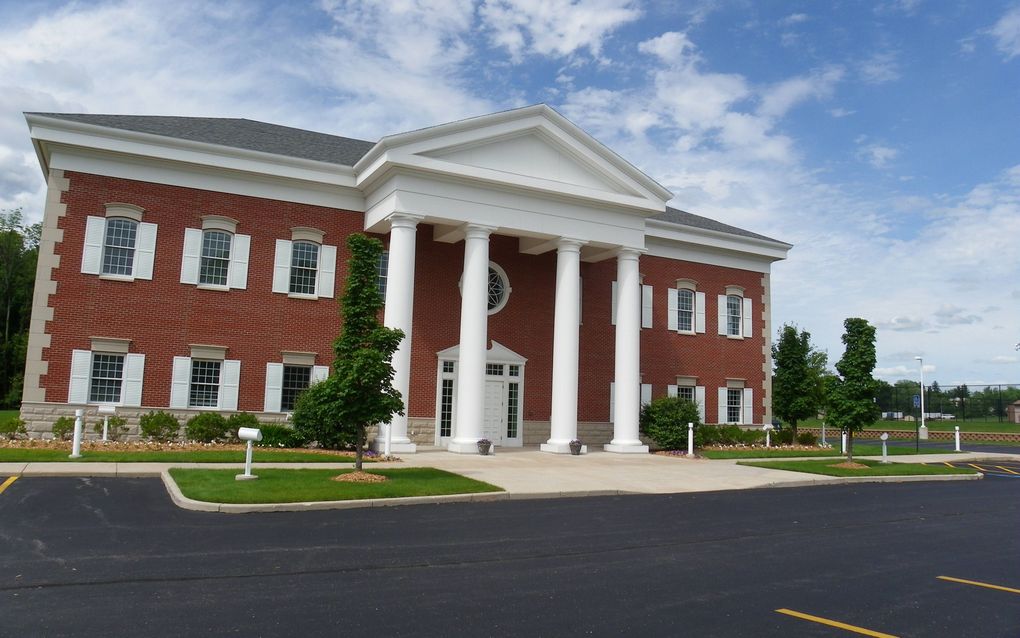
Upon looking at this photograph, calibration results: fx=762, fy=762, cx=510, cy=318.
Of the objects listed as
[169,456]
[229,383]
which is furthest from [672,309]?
[169,456]

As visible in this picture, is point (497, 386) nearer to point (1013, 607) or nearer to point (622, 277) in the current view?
point (622, 277)

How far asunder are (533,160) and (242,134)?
32.6ft

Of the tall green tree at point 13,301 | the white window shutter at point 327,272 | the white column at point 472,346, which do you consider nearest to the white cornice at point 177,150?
the white window shutter at point 327,272

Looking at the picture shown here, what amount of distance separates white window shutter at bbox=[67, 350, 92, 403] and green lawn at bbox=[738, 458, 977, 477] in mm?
19602

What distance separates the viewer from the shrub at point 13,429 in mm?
20688

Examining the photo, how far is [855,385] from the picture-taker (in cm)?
2309

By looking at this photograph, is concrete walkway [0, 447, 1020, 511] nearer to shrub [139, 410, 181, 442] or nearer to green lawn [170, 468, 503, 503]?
green lawn [170, 468, 503, 503]

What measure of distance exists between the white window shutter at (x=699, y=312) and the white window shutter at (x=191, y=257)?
19571mm

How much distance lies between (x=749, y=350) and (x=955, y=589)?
25938 mm

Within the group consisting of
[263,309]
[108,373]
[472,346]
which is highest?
[263,309]

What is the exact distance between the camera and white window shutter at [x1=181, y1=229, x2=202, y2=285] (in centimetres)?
2331

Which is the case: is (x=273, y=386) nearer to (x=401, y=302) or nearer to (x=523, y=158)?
(x=401, y=302)

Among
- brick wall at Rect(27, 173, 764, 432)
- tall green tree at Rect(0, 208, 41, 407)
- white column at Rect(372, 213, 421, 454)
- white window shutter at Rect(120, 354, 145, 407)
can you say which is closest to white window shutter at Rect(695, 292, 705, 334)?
brick wall at Rect(27, 173, 764, 432)

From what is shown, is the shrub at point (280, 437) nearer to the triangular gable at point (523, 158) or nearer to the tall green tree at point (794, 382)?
the triangular gable at point (523, 158)
